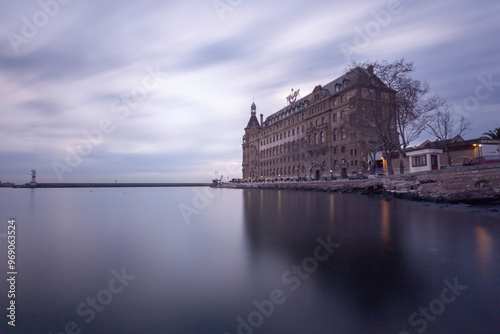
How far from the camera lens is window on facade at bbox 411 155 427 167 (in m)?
33.7

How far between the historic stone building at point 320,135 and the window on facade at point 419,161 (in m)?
6.67

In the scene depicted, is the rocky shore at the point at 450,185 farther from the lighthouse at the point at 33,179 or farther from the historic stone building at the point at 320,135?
the lighthouse at the point at 33,179

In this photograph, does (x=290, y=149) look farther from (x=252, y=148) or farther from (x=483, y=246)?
(x=483, y=246)

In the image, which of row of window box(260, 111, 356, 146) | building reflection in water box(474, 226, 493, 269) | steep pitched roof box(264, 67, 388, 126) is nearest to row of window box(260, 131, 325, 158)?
row of window box(260, 111, 356, 146)

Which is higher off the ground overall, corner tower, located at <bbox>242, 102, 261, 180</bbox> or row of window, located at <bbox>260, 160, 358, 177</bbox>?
corner tower, located at <bbox>242, 102, 261, 180</bbox>

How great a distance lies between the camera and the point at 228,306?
12.9ft

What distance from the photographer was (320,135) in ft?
211

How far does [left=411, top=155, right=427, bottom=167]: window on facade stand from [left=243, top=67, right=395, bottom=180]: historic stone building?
667 centimetres

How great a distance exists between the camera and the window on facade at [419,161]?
33688 mm

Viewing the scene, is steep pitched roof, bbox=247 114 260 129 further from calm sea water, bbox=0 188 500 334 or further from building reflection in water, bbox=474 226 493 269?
calm sea water, bbox=0 188 500 334

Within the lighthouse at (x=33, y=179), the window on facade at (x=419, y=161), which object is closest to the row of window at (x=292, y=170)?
the window on facade at (x=419, y=161)

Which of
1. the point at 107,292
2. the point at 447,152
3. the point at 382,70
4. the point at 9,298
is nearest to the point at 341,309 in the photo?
the point at 107,292

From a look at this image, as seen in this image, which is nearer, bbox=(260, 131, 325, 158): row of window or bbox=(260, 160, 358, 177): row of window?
bbox=(260, 160, 358, 177): row of window

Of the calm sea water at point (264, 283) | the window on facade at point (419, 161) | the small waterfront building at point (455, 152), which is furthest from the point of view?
the window on facade at point (419, 161)
